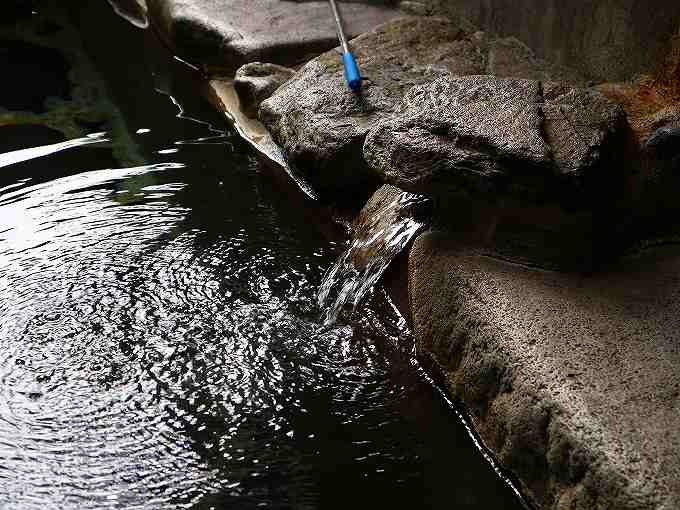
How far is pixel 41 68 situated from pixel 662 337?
495 cm

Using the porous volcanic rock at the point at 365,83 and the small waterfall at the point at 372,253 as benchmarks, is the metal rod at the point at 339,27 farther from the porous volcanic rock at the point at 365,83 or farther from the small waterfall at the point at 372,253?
the small waterfall at the point at 372,253

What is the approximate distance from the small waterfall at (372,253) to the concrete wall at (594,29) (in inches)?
45.5

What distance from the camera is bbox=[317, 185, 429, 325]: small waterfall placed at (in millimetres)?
3729

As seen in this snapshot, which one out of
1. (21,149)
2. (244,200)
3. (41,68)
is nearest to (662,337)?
(244,200)

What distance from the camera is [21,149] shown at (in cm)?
523

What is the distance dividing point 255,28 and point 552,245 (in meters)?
3.44

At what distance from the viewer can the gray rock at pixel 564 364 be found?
7.74ft

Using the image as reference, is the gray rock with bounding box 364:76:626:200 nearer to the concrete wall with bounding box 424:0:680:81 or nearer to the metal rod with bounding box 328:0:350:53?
the concrete wall with bounding box 424:0:680:81

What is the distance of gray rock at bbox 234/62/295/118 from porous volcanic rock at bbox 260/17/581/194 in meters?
0.33

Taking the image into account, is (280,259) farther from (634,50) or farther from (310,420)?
(634,50)

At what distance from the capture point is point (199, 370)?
3254mm

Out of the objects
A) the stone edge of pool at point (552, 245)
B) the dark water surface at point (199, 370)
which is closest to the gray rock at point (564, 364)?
the stone edge of pool at point (552, 245)

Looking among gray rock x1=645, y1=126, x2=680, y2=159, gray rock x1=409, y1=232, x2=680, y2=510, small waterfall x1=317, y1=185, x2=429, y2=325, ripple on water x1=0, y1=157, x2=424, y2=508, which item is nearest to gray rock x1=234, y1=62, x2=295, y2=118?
ripple on water x1=0, y1=157, x2=424, y2=508

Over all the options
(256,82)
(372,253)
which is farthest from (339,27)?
(372,253)
